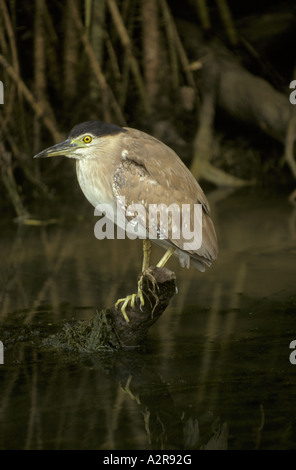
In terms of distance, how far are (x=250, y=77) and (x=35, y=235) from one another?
3.10 metres

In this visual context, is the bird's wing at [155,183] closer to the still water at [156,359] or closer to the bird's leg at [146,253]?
the bird's leg at [146,253]

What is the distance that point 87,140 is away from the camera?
3.90 m

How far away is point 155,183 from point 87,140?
0.38 meters

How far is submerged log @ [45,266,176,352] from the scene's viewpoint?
3736mm

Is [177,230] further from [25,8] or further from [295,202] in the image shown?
[25,8]

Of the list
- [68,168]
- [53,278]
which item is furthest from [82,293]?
[68,168]

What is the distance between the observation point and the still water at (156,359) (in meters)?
2.95

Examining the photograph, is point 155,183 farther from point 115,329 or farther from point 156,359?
point 156,359

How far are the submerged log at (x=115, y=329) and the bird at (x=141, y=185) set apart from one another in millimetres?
62

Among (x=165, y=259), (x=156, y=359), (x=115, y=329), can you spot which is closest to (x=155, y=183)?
(x=165, y=259)

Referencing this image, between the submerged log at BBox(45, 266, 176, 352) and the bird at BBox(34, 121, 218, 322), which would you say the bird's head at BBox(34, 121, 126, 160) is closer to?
the bird at BBox(34, 121, 218, 322)

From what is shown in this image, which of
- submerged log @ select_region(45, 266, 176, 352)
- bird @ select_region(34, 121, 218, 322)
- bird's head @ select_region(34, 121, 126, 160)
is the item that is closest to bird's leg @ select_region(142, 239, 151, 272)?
bird @ select_region(34, 121, 218, 322)

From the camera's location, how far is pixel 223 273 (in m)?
5.12

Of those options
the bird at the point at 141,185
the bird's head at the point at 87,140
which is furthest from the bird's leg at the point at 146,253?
the bird's head at the point at 87,140
